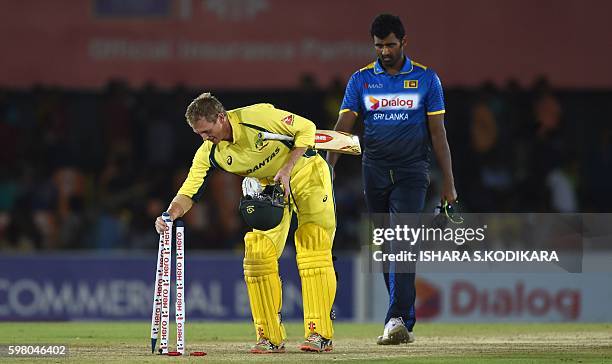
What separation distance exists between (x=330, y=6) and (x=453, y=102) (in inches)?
80.5

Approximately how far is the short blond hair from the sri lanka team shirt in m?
1.48

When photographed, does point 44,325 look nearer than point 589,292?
Yes

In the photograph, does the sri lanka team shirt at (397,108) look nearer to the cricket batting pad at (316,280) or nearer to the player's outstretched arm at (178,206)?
the cricket batting pad at (316,280)

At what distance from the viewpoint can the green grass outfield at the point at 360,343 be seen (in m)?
8.07

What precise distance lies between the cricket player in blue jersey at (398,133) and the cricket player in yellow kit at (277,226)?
793mm

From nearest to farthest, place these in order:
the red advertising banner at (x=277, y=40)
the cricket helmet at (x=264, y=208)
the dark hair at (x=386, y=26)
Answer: the cricket helmet at (x=264, y=208), the dark hair at (x=386, y=26), the red advertising banner at (x=277, y=40)

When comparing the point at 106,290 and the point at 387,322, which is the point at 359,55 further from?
the point at 387,322

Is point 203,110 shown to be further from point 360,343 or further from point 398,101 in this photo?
point 360,343

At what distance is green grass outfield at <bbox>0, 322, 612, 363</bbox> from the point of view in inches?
318

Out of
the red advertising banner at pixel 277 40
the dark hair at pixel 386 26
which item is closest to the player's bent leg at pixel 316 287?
the dark hair at pixel 386 26

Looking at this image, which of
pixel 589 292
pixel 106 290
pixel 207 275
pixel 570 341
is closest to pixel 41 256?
pixel 106 290

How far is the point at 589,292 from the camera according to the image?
14.7 meters

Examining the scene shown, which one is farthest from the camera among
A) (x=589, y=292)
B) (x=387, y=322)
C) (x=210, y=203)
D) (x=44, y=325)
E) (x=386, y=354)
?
(x=210, y=203)

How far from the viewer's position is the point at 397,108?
A: 914 centimetres
